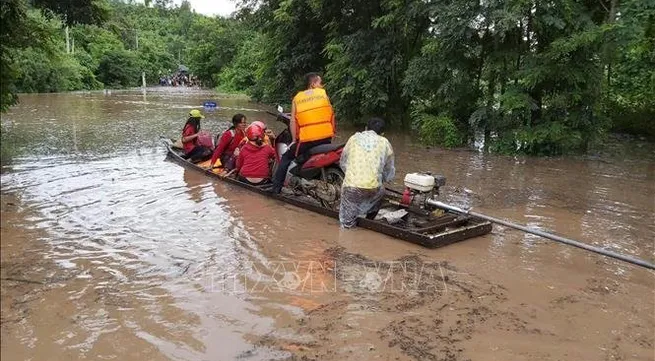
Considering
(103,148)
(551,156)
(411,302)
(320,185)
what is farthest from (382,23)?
(411,302)

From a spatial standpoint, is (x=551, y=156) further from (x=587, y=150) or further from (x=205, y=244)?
(x=205, y=244)

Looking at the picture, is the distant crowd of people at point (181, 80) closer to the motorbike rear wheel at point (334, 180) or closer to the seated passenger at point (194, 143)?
the seated passenger at point (194, 143)

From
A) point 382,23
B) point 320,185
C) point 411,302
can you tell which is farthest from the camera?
point 382,23

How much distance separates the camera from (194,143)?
10.5m

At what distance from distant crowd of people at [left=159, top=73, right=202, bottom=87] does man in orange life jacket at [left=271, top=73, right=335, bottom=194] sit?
59.6 m

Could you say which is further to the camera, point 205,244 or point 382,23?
point 382,23

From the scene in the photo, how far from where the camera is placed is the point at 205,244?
6.01 metres

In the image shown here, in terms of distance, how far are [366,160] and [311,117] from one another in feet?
3.88

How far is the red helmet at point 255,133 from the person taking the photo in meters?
8.16

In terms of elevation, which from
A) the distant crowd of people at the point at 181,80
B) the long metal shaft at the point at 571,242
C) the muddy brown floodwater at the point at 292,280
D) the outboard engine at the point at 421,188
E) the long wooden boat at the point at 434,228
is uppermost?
the distant crowd of people at the point at 181,80

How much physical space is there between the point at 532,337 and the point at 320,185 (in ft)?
12.5

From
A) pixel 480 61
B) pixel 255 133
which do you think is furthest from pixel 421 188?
pixel 480 61

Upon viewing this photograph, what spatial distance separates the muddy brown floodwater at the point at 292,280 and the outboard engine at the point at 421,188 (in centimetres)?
66

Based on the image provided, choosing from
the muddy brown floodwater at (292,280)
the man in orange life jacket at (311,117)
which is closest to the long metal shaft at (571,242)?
the muddy brown floodwater at (292,280)
